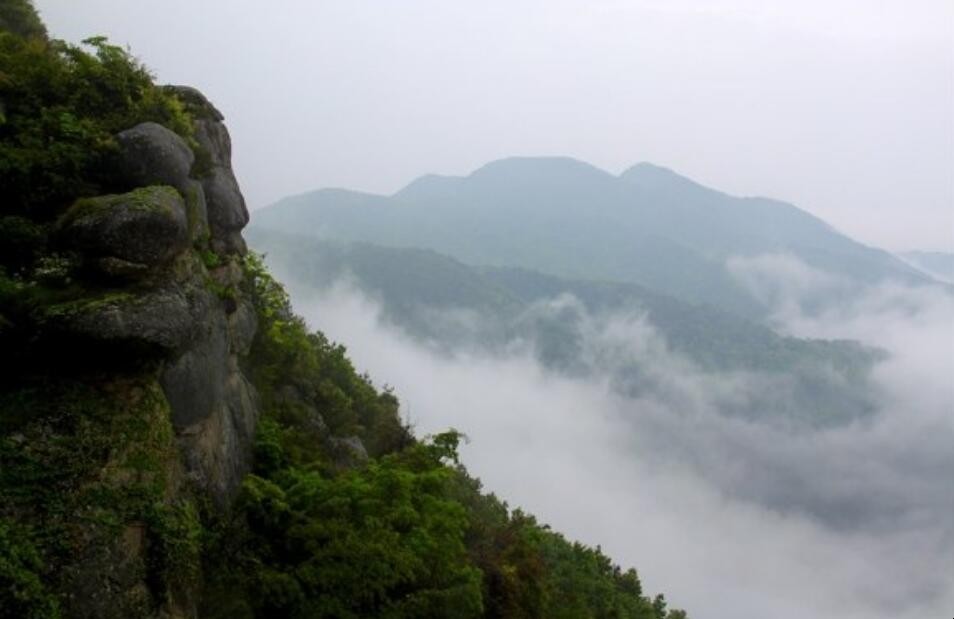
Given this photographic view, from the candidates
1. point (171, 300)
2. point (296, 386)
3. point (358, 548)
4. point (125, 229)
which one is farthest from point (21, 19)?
point (358, 548)

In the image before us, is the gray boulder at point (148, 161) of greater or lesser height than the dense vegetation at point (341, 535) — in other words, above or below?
above

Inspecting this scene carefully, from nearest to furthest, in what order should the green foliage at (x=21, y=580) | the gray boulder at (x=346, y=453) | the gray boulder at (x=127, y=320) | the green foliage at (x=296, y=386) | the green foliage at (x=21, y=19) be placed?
the green foliage at (x=21, y=580) < the gray boulder at (x=127, y=320) < the gray boulder at (x=346, y=453) < the green foliage at (x=296, y=386) < the green foliage at (x=21, y=19)

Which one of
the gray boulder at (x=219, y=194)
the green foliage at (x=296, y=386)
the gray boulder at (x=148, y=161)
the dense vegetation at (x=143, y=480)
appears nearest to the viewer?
the dense vegetation at (x=143, y=480)

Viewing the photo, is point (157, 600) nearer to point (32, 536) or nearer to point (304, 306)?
point (32, 536)

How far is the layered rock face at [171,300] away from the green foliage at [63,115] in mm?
493

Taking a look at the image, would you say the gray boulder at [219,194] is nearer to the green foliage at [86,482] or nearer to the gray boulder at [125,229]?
the gray boulder at [125,229]

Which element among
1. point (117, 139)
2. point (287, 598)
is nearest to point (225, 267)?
point (117, 139)

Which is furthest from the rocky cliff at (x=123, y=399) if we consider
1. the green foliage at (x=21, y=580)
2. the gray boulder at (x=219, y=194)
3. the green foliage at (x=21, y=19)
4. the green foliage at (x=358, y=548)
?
the green foliage at (x=21, y=19)

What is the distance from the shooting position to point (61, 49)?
1213 centimetres

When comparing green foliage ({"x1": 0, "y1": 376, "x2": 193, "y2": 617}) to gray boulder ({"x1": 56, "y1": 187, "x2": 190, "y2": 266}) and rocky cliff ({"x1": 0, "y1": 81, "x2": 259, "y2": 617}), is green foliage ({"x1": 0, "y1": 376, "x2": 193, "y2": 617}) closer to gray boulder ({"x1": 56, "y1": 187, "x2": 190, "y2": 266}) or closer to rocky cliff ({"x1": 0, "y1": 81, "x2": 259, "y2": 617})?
rocky cliff ({"x1": 0, "y1": 81, "x2": 259, "y2": 617})

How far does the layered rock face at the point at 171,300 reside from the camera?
8211 mm

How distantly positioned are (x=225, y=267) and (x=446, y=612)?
7.00m

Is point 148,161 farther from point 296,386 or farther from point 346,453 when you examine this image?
point 346,453

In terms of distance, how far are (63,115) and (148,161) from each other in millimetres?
1424
